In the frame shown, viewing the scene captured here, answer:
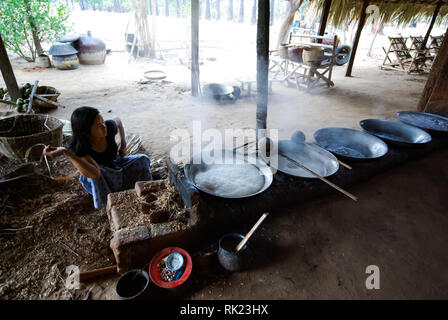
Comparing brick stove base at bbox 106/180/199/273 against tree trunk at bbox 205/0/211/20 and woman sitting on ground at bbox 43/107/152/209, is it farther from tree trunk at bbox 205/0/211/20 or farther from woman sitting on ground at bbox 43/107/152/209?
tree trunk at bbox 205/0/211/20

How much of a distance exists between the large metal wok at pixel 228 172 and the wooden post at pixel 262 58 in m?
0.52

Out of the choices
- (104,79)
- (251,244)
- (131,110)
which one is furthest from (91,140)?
(104,79)

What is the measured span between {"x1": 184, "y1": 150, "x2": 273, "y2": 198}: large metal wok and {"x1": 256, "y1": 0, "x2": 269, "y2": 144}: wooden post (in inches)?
20.7

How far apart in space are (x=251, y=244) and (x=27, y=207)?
2.15 m

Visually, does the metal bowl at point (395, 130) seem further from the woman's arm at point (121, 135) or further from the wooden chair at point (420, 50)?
the wooden chair at point (420, 50)

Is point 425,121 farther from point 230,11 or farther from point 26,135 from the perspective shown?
point 230,11

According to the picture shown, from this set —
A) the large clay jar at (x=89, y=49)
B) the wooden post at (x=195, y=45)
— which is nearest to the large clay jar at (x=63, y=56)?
the large clay jar at (x=89, y=49)

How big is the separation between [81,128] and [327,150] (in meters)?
2.34

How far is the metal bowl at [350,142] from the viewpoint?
9.66 feet

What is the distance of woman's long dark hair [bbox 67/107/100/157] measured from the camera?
190cm

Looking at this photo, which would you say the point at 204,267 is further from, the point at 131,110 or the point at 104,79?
the point at 104,79

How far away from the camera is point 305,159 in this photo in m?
2.76

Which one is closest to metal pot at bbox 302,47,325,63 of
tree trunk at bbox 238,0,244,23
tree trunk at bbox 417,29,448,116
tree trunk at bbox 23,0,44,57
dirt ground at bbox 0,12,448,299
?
tree trunk at bbox 417,29,448,116

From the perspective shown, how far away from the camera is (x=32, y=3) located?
806 cm
